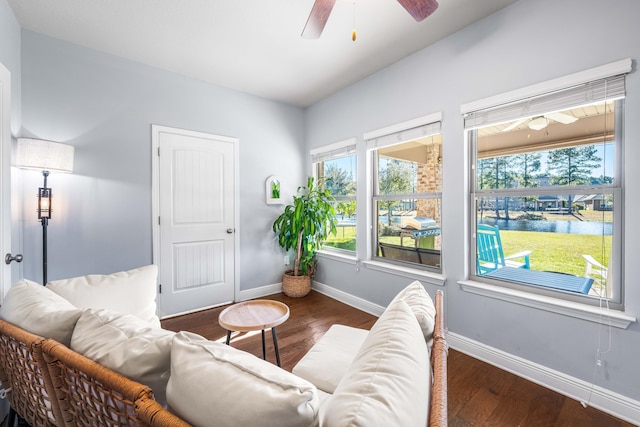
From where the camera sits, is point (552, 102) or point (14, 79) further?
point (14, 79)

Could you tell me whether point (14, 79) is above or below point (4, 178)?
above

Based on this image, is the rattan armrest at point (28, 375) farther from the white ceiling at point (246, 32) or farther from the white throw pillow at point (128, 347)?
the white ceiling at point (246, 32)

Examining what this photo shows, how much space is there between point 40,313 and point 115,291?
50cm

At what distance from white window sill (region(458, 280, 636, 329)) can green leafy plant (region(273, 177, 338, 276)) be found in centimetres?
178

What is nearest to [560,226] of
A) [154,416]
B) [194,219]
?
[154,416]

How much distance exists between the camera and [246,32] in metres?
2.32

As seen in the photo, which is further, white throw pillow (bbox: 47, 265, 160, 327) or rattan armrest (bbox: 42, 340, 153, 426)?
white throw pillow (bbox: 47, 265, 160, 327)

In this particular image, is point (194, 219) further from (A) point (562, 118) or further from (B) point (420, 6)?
(A) point (562, 118)

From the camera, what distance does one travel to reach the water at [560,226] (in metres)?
1.74

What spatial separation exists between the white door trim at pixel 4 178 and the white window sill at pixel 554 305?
130 inches

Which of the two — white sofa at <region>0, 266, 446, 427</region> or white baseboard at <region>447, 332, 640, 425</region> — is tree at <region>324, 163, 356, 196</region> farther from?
white sofa at <region>0, 266, 446, 427</region>

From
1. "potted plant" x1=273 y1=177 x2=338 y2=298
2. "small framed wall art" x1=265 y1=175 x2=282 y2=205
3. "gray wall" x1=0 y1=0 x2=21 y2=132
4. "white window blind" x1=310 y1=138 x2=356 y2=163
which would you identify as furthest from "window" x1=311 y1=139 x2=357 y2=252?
"gray wall" x1=0 y1=0 x2=21 y2=132

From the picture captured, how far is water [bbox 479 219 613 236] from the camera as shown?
174 cm

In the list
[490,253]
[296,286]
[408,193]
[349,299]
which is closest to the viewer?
[490,253]
